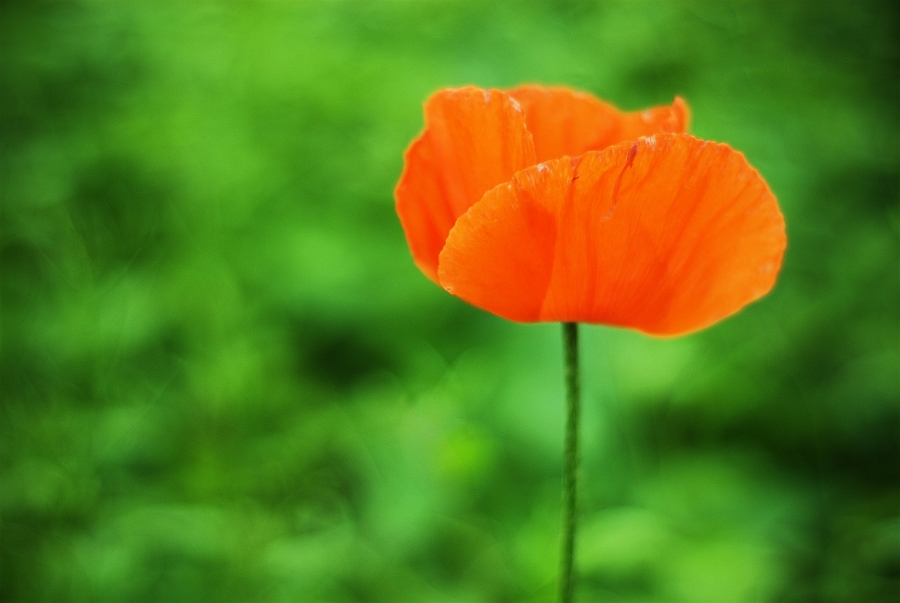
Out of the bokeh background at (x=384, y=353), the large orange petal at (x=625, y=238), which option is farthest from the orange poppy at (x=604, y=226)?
the bokeh background at (x=384, y=353)

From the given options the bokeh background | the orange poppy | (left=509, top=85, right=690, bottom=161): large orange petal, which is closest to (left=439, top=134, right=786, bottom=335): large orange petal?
the orange poppy

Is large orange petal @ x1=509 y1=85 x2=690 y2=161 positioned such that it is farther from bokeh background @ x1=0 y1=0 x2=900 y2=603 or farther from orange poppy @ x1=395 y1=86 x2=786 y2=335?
bokeh background @ x1=0 y1=0 x2=900 y2=603

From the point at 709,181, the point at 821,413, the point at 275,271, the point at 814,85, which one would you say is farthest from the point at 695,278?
the point at 814,85

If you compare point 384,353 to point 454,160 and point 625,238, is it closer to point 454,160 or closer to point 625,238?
point 454,160

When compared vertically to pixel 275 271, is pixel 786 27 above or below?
above

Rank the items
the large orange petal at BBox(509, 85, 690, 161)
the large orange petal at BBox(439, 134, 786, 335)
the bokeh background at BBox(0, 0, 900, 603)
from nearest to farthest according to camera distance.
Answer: the large orange petal at BBox(439, 134, 786, 335)
the large orange petal at BBox(509, 85, 690, 161)
the bokeh background at BBox(0, 0, 900, 603)

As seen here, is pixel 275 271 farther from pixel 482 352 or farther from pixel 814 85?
pixel 814 85

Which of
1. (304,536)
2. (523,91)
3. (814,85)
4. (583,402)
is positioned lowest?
(304,536)

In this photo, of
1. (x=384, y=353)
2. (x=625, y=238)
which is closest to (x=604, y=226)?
(x=625, y=238)
